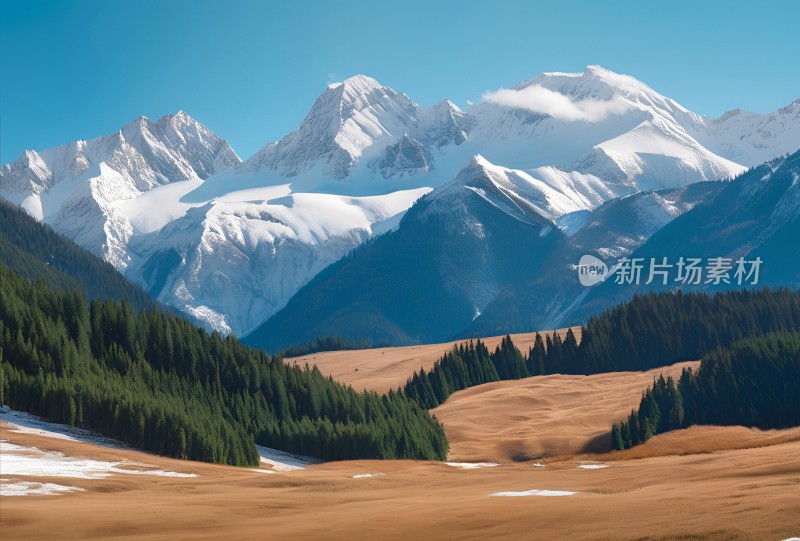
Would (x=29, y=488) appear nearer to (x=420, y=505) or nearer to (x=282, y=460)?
(x=420, y=505)

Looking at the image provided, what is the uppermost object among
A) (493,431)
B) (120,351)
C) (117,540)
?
(120,351)

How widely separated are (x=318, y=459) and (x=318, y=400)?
24.5 m

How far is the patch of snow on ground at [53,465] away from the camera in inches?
2566

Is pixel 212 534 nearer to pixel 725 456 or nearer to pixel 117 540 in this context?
pixel 117 540

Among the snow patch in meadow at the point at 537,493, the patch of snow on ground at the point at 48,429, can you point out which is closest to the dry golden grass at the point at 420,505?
the snow patch in meadow at the point at 537,493

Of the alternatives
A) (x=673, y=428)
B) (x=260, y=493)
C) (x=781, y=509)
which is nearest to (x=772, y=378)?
(x=673, y=428)

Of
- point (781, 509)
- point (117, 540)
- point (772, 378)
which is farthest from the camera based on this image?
point (772, 378)

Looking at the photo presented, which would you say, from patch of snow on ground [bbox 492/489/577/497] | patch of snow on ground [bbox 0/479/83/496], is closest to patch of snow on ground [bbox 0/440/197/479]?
patch of snow on ground [bbox 0/479/83/496]

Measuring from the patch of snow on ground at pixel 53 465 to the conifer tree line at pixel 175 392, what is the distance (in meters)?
21.1

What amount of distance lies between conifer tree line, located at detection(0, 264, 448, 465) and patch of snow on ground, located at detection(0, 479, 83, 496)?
133 feet

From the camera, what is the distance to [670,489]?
163ft

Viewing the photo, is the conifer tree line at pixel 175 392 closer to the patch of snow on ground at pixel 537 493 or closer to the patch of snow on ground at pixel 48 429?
the patch of snow on ground at pixel 48 429

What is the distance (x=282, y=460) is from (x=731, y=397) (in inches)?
2553

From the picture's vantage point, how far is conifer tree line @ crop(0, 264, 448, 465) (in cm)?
10250
